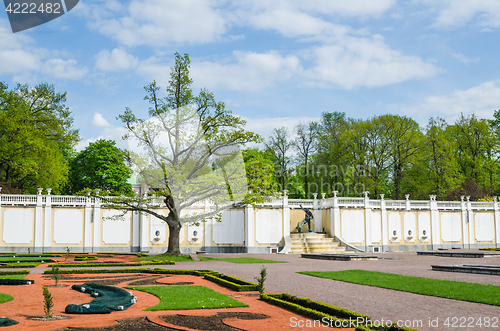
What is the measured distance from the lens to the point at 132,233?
41.1 metres

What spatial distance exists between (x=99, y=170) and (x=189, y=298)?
46.7 metres

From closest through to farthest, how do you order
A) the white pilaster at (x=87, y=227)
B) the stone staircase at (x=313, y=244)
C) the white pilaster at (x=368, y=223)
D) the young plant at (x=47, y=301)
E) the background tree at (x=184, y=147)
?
the young plant at (x=47, y=301) < the background tree at (x=184, y=147) < the white pilaster at (x=87, y=227) < the stone staircase at (x=313, y=244) < the white pilaster at (x=368, y=223)

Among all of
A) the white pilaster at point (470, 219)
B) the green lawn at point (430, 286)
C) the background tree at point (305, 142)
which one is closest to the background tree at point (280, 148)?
the background tree at point (305, 142)

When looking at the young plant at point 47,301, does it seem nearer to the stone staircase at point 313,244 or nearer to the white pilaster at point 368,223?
the stone staircase at point 313,244

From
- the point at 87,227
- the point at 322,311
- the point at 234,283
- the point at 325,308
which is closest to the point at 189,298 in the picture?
the point at 234,283

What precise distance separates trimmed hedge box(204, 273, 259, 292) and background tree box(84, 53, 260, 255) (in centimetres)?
1361

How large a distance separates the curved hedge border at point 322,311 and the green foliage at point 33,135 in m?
37.2

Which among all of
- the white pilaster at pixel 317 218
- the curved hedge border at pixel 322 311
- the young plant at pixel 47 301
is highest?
the white pilaster at pixel 317 218

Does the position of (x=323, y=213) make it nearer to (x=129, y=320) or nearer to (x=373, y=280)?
(x=373, y=280)

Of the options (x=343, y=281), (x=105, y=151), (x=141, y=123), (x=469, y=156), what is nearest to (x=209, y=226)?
(x=141, y=123)

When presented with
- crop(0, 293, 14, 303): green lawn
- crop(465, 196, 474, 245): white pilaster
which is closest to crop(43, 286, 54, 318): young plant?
crop(0, 293, 14, 303): green lawn

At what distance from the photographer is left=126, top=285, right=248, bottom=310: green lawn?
36.9 feet

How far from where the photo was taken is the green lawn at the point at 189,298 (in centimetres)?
1125

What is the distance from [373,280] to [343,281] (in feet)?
3.89
